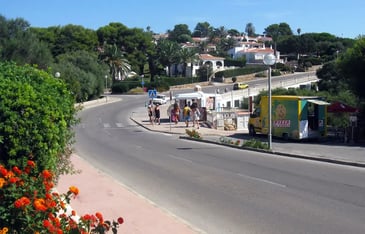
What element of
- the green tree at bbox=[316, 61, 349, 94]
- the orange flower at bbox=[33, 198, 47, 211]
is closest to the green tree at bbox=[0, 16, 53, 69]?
the green tree at bbox=[316, 61, 349, 94]

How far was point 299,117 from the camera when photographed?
99.2ft

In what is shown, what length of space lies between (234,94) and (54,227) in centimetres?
6750

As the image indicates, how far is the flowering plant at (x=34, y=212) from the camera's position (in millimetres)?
5207

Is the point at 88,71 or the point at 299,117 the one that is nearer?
the point at 299,117

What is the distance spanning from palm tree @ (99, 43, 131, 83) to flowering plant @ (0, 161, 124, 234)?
103 m

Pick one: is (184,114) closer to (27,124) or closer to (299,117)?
(299,117)

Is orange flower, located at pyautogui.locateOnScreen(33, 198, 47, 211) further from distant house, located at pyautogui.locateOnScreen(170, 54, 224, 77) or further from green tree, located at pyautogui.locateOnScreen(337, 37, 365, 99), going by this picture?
distant house, located at pyautogui.locateOnScreen(170, 54, 224, 77)

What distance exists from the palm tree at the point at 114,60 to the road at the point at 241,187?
82.4 meters

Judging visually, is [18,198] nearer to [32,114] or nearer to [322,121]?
[32,114]

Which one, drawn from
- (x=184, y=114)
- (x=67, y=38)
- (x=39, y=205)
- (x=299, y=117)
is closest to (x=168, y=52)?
(x=67, y=38)

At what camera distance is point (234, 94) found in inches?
2832

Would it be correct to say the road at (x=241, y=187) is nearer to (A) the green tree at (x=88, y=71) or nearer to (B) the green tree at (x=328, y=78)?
(B) the green tree at (x=328, y=78)

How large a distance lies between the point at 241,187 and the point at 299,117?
16597 millimetres

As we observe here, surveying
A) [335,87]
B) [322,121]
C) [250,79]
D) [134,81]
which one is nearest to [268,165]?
[322,121]
